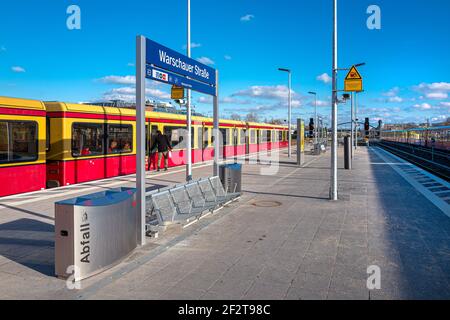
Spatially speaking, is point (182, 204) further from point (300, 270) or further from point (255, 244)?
point (300, 270)

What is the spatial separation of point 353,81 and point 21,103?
8464 mm

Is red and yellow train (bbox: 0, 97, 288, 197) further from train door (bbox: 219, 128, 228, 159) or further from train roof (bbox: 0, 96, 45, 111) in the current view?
train door (bbox: 219, 128, 228, 159)

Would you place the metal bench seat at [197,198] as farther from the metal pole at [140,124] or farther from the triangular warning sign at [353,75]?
the triangular warning sign at [353,75]

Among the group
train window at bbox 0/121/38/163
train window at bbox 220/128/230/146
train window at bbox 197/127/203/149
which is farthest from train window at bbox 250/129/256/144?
train window at bbox 0/121/38/163

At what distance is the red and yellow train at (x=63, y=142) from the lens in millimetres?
9555

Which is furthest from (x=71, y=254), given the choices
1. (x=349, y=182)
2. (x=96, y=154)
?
(x=349, y=182)

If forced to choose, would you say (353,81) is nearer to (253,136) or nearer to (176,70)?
(176,70)

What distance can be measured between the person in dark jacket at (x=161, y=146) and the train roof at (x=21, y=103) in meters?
5.84

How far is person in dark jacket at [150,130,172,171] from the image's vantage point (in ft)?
51.9

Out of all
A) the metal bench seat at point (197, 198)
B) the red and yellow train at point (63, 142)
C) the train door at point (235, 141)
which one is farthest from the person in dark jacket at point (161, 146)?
the train door at point (235, 141)

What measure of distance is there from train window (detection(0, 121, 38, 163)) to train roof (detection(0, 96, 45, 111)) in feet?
1.35

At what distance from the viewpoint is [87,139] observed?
40.0 feet

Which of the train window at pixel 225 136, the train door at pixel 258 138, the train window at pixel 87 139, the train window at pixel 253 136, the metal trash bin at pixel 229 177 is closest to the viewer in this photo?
the metal trash bin at pixel 229 177
